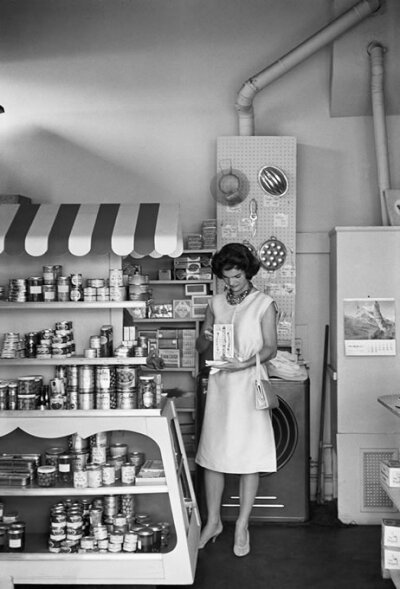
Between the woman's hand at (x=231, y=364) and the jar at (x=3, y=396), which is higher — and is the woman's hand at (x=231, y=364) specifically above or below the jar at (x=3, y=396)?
above

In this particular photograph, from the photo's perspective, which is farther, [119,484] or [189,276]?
[189,276]

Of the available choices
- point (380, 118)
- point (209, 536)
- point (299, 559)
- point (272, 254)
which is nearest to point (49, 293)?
point (209, 536)

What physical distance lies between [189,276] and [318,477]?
179 centimetres

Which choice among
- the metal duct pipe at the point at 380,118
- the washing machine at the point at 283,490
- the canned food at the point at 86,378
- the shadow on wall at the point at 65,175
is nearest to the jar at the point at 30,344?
Result: the canned food at the point at 86,378

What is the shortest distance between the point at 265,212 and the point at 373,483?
2.11 meters

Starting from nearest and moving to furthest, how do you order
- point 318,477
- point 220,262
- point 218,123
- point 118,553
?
1. point 118,553
2. point 220,262
3. point 318,477
4. point 218,123

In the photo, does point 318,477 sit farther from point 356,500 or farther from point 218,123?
point 218,123

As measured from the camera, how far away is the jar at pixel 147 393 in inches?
144

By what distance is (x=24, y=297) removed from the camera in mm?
3729

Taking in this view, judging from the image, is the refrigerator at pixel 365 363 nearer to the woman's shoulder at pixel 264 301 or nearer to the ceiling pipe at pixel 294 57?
the woman's shoulder at pixel 264 301

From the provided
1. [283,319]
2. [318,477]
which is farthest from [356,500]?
[283,319]

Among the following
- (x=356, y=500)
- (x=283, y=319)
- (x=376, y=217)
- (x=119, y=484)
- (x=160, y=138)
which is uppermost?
(x=160, y=138)

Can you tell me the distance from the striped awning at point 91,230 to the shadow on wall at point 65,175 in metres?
1.92

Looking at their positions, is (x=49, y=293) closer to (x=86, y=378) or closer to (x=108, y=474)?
(x=86, y=378)
